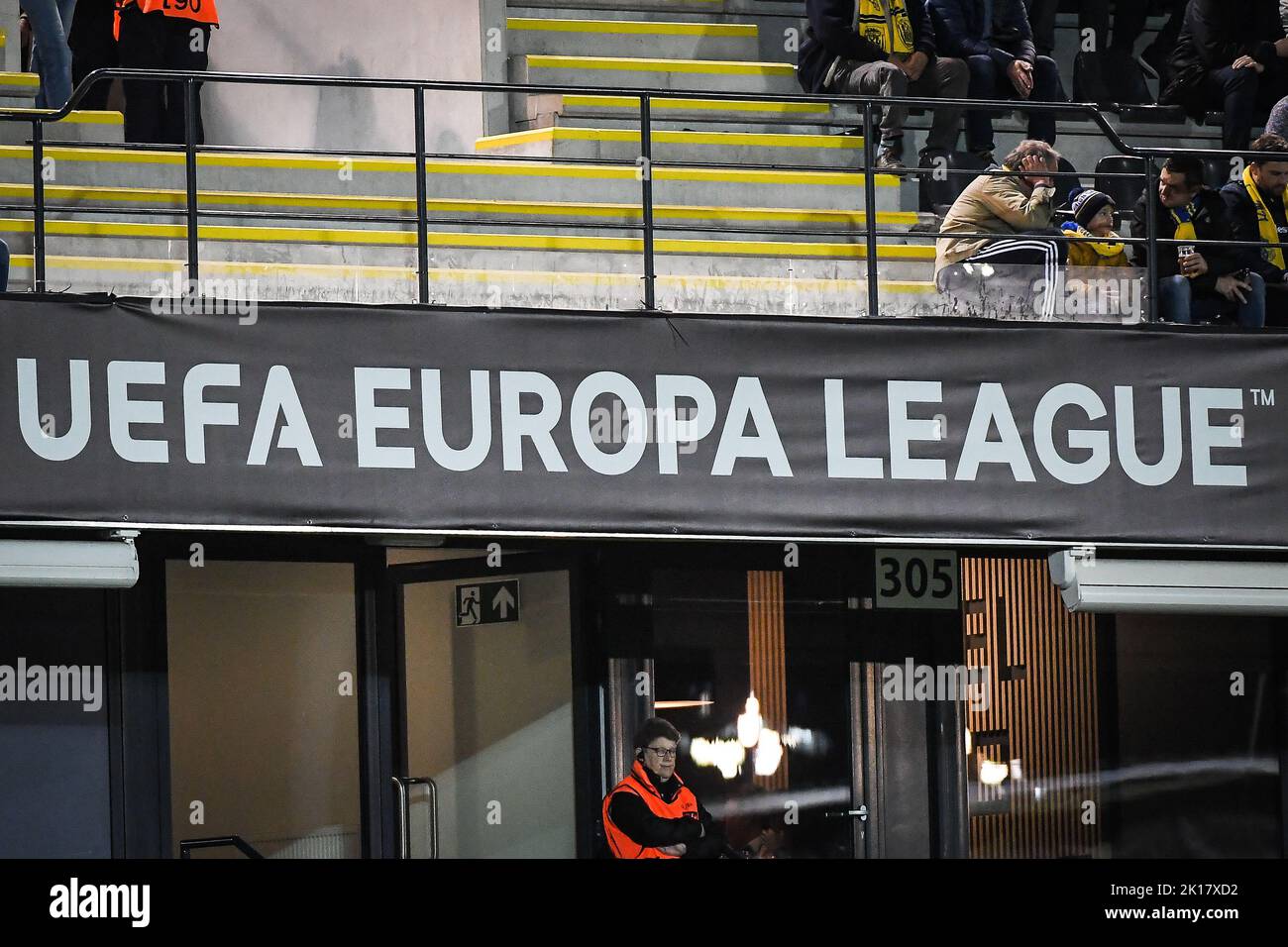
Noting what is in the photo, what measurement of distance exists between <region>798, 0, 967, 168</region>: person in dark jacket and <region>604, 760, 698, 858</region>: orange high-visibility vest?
3.71 metres

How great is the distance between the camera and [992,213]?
445 inches

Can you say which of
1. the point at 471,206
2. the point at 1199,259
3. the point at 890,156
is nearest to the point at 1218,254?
the point at 1199,259

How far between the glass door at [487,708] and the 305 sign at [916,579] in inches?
63.3

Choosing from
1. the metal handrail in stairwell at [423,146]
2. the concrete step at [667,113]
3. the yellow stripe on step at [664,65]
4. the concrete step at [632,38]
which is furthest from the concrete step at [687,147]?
the metal handrail in stairwell at [423,146]

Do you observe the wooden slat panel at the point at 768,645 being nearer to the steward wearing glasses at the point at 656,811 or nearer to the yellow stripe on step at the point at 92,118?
the steward wearing glasses at the point at 656,811

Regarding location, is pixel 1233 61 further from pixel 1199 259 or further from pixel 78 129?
pixel 78 129

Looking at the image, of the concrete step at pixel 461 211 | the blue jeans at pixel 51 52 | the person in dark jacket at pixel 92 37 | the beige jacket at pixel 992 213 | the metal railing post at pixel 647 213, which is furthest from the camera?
the person in dark jacket at pixel 92 37

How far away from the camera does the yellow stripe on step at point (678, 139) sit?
42.1ft

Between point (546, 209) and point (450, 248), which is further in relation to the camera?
point (546, 209)

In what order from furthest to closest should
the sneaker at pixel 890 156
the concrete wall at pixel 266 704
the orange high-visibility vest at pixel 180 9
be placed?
1. the sneaker at pixel 890 156
2. the orange high-visibility vest at pixel 180 9
3. the concrete wall at pixel 266 704

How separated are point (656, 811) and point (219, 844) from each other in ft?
6.74

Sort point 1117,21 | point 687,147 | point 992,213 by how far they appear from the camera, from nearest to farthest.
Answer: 1. point 992,213
2. point 687,147
3. point 1117,21

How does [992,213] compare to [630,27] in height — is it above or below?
below

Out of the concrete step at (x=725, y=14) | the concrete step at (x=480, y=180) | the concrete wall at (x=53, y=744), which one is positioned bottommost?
the concrete wall at (x=53, y=744)
